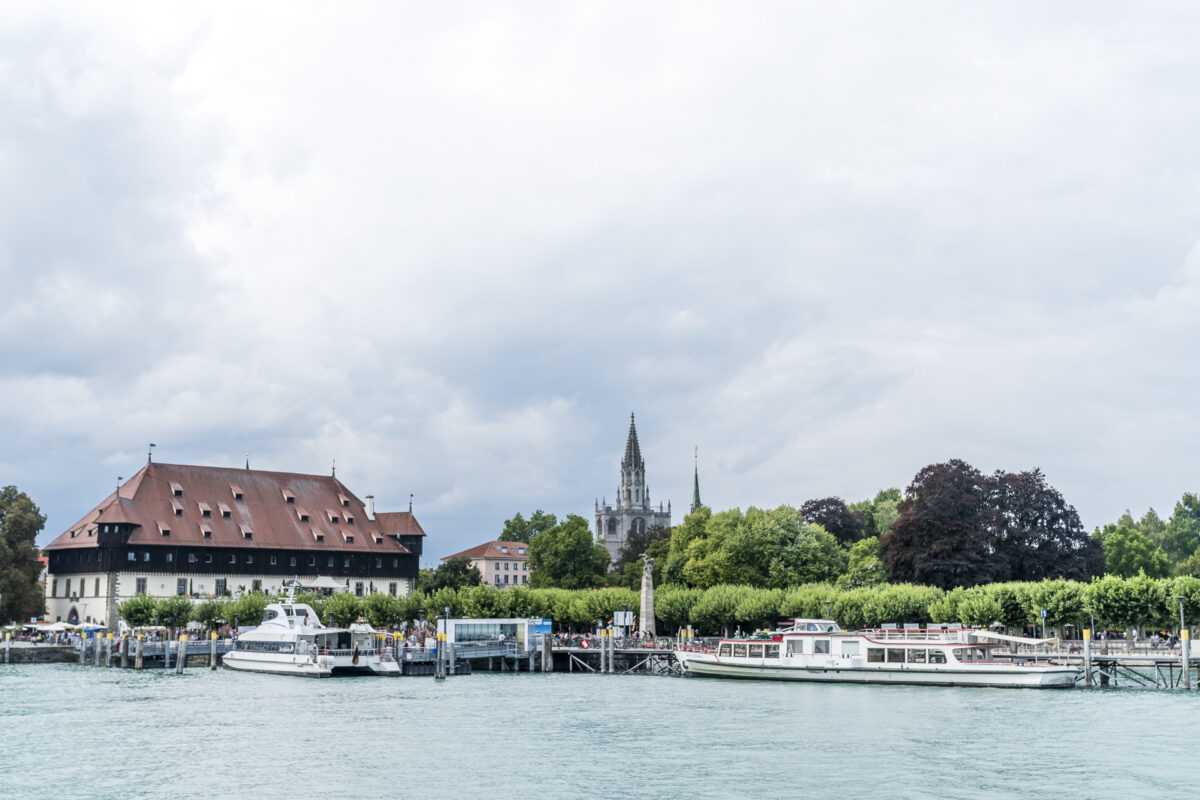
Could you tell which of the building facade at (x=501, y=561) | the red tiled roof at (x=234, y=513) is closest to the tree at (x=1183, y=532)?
the building facade at (x=501, y=561)

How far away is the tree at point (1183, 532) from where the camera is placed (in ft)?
505

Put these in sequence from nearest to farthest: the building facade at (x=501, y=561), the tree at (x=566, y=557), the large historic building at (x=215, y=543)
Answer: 1. the large historic building at (x=215, y=543)
2. the tree at (x=566, y=557)
3. the building facade at (x=501, y=561)

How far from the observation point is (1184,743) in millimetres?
40094

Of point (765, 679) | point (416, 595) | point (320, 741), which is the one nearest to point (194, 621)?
point (416, 595)

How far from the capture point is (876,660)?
218 feet

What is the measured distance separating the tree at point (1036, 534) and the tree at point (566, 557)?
162 feet

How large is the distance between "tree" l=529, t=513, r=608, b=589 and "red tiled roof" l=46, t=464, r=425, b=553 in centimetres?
1349

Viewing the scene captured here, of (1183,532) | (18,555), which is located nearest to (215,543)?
(18,555)

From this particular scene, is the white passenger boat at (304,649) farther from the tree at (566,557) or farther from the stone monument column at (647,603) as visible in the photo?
the tree at (566,557)

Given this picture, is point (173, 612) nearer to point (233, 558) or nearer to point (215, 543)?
point (215, 543)

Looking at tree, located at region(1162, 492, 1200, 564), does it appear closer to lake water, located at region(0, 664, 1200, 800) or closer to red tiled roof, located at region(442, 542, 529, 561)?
red tiled roof, located at region(442, 542, 529, 561)

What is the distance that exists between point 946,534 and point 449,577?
51162mm

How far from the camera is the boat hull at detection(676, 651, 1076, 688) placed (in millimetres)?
61062

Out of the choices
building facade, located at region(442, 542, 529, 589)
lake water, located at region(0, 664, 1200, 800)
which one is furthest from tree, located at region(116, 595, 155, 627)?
building facade, located at region(442, 542, 529, 589)
